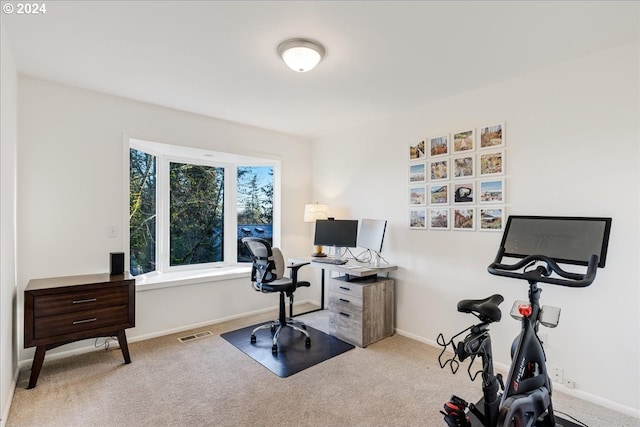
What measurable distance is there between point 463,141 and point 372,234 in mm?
1325

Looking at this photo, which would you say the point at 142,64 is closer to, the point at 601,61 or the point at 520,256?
the point at 520,256

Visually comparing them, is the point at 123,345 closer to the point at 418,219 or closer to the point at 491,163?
the point at 418,219

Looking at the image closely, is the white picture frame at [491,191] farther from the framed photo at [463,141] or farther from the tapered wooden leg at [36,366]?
the tapered wooden leg at [36,366]

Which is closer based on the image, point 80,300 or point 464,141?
point 80,300

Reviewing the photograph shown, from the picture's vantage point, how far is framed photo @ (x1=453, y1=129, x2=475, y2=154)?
2.97 m

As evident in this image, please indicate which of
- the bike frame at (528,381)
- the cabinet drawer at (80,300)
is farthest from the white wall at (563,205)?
the cabinet drawer at (80,300)

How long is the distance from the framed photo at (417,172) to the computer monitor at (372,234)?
54 cm

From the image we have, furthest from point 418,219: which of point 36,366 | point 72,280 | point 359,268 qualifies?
point 36,366

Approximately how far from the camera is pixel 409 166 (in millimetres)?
3471

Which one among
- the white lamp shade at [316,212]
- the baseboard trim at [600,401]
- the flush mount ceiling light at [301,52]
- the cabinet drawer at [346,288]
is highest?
the flush mount ceiling light at [301,52]

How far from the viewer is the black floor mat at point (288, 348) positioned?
2.77 m

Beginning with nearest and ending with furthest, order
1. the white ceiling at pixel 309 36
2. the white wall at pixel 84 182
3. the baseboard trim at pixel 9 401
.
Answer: the white ceiling at pixel 309 36
the baseboard trim at pixel 9 401
the white wall at pixel 84 182

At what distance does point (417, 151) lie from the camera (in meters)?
3.40

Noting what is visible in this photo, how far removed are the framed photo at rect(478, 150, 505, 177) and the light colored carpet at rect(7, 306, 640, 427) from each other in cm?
172
